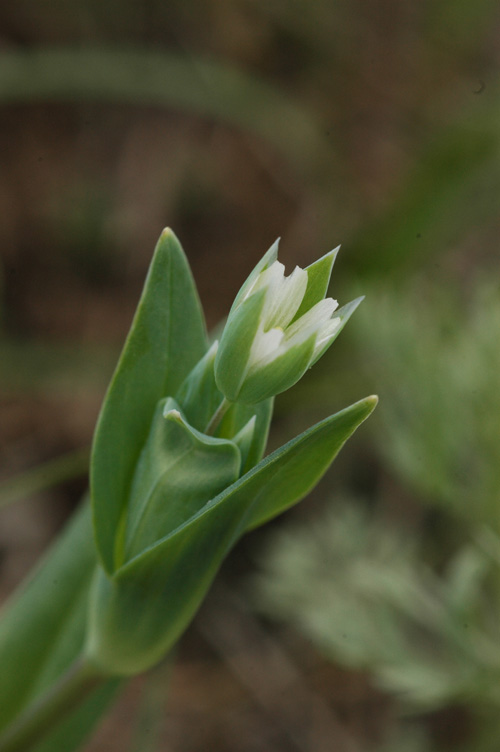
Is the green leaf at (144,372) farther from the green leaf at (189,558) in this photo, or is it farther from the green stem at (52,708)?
the green stem at (52,708)

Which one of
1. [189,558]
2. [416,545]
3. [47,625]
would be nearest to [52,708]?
[47,625]

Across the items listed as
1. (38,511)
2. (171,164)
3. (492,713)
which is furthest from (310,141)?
(492,713)

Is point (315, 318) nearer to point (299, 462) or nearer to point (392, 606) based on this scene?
point (299, 462)

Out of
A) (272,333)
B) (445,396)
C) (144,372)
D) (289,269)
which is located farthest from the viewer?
(289,269)

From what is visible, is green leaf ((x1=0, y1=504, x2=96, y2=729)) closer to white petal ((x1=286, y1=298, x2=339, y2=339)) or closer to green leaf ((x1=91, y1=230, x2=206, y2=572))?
green leaf ((x1=91, y1=230, x2=206, y2=572))

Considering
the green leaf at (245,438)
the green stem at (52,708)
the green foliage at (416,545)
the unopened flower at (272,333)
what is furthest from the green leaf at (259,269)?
the green foliage at (416,545)

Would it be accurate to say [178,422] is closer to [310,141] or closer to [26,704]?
[26,704]

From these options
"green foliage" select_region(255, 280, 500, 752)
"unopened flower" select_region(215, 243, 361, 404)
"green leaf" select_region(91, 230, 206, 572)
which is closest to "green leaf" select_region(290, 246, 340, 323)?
"unopened flower" select_region(215, 243, 361, 404)
